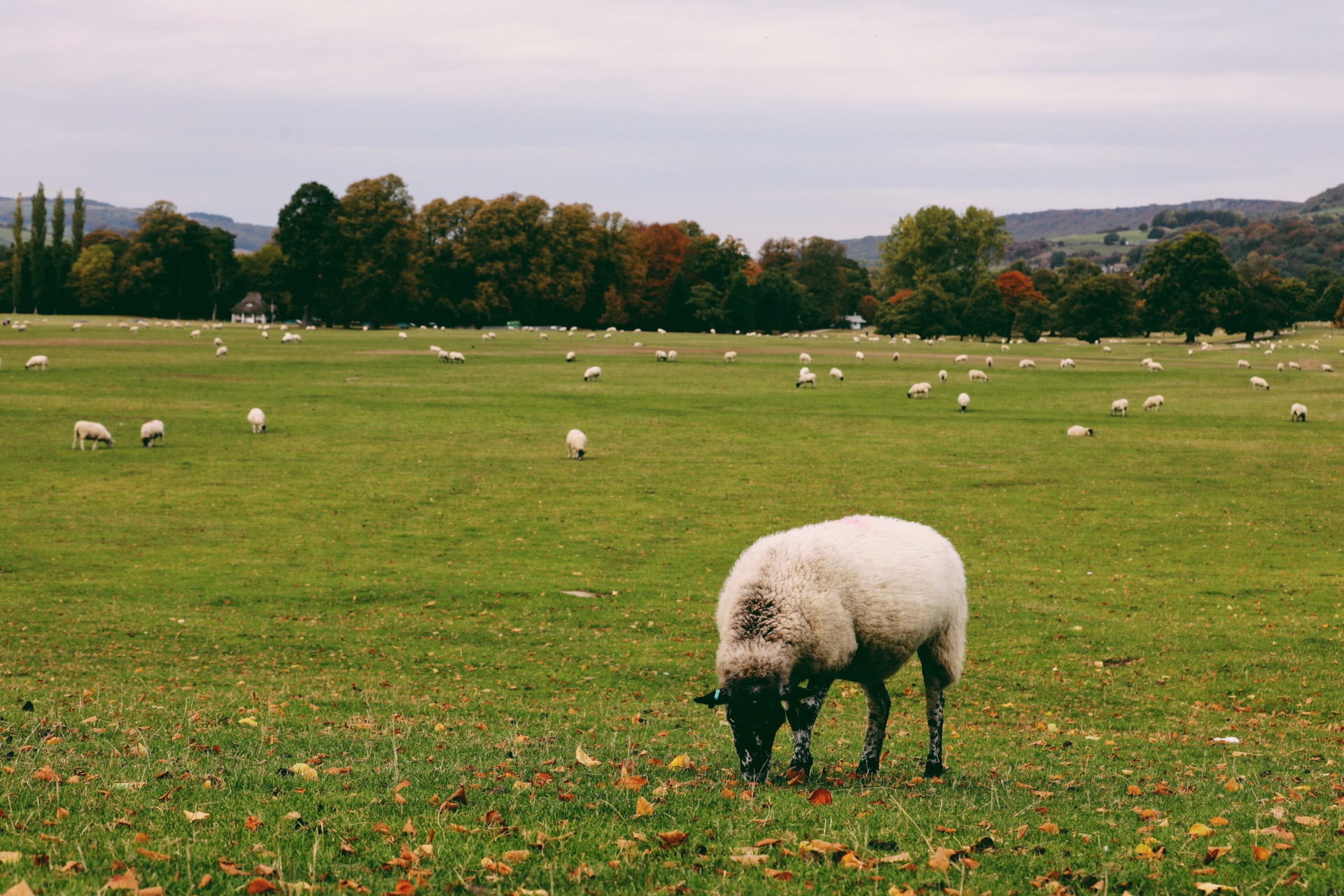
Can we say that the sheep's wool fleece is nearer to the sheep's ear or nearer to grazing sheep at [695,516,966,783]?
grazing sheep at [695,516,966,783]

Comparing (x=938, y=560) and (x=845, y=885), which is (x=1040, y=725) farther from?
(x=845, y=885)

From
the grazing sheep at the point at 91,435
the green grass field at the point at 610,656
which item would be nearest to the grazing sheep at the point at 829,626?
the green grass field at the point at 610,656

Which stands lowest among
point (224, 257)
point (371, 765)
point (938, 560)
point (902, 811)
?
point (371, 765)

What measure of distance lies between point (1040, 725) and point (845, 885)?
919 cm

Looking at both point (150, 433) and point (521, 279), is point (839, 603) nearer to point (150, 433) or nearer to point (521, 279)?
point (150, 433)

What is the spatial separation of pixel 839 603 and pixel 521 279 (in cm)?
13227

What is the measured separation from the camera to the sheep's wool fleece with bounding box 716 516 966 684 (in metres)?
9.27

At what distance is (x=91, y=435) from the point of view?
40469 millimetres

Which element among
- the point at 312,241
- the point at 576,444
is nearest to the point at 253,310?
the point at 312,241

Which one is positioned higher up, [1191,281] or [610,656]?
[1191,281]

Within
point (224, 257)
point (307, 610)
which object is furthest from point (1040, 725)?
point (224, 257)

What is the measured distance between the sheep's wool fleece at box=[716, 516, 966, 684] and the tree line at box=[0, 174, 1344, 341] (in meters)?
118

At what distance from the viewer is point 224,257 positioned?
152m

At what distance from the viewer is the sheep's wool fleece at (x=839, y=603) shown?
30.4 ft
